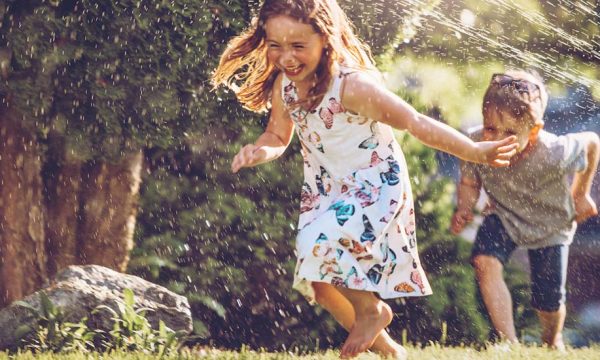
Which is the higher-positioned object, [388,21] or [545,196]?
[388,21]

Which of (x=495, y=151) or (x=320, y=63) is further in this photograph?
(x=320, y=63)

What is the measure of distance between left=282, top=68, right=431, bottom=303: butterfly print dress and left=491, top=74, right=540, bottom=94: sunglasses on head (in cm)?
111

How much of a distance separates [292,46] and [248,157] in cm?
45

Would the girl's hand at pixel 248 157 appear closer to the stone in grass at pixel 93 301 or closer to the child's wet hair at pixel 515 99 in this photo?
the stone in grass at pixel 93 301

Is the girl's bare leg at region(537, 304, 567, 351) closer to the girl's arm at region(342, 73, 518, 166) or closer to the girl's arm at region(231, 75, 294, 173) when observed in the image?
the girl's arm at region(342, 73, 518, 166)

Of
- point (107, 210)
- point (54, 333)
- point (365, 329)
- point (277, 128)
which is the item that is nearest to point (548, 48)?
point (107, 210)

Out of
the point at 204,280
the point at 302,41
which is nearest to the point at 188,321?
the point at 204,280

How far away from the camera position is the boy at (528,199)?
524 centimetres

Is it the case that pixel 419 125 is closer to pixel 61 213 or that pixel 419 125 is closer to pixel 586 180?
pixel 586 180

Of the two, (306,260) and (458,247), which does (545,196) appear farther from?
(306,260)

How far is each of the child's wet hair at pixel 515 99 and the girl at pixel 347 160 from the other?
0.96 m

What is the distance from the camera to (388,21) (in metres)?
5.79

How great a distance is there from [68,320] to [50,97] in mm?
1110

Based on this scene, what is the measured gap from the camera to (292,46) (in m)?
4.21
